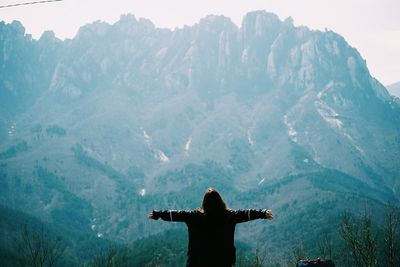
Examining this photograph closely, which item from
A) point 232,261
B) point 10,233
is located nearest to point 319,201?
point 10,233

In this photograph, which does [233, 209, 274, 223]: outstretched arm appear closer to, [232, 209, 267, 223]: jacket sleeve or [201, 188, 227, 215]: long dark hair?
[232, 209, 267, 223]: jacket sleeve

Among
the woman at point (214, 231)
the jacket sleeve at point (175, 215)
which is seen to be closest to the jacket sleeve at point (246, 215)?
the woman at point (214, 231)

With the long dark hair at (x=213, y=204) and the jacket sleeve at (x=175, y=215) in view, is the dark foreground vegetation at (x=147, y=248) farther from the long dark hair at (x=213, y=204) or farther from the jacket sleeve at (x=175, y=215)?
the long dark hair at (x=213, y=204)

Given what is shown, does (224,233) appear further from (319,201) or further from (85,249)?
(319,201)

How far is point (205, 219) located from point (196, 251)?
0.49m

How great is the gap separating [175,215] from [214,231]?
0.69m

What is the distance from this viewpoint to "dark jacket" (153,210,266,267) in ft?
21.0

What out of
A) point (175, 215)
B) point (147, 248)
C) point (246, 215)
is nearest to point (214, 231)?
point (246, 215)

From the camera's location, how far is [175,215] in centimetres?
679

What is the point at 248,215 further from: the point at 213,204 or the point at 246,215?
the point at 213,204

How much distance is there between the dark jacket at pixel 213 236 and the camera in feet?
21.0

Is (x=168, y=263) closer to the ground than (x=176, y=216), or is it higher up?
closer to the ground

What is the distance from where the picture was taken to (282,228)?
190625 millimetres

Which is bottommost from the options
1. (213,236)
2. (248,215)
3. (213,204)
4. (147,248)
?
(147,248)
